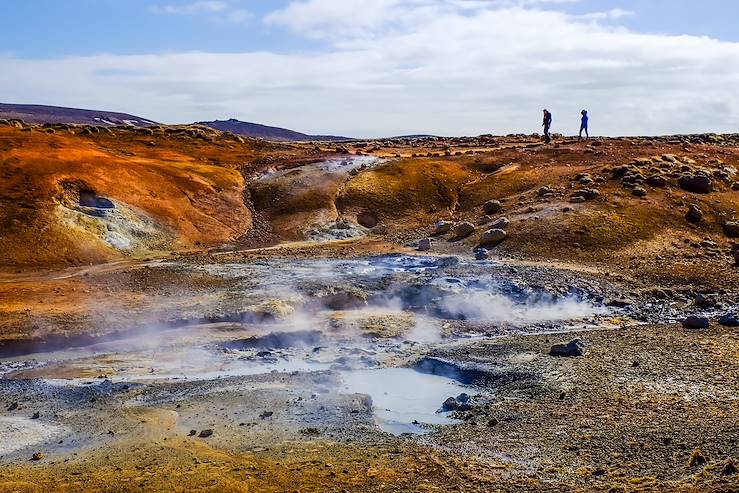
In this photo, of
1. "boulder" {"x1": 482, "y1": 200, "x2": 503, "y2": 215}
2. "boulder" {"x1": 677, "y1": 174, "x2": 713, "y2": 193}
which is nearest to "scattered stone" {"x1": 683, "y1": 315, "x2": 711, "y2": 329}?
"boulder" {"x1": 482, "y1": 200, "x2": 503, "y2": 215}

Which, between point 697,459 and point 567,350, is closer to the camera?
point 697,459

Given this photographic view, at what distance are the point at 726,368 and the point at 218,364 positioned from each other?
10635 mm

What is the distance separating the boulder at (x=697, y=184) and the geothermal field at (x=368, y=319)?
0.08m

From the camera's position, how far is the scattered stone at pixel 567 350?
57.6ft

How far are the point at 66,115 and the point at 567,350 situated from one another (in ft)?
387

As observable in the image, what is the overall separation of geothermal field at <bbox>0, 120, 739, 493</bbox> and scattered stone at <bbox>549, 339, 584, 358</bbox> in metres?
0.08

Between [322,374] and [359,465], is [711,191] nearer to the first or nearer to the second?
[322,374]

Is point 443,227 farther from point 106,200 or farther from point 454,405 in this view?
point 454,405

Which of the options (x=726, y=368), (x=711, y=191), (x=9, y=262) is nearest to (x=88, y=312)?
(x=9, y=262)

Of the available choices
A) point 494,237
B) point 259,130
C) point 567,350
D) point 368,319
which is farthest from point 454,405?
point 259,130

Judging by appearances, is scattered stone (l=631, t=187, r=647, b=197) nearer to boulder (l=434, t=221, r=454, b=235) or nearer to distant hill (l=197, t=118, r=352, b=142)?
boulder (l=434, t=221, r=454, b=235)

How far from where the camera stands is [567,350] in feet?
57.7

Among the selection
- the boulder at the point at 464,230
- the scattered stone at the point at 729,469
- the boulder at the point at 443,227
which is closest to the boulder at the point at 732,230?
the boulder at the point at 464,230

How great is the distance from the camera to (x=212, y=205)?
34.8m
